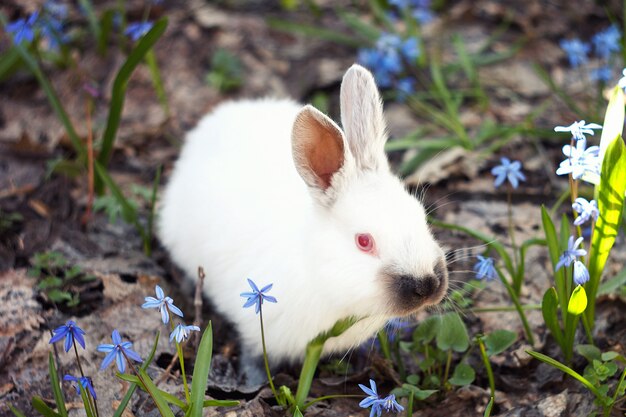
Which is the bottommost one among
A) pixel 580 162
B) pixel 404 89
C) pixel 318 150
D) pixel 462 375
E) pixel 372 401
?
pixel 462 375

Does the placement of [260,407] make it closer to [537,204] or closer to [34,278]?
[34,278]

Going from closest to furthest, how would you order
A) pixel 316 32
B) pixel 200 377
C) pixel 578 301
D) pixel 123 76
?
pixel 200 377 < pixel 578 301 < pixel 123 76 < pixel 316 32

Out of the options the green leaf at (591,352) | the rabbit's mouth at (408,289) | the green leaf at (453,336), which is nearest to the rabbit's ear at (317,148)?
the rabbit's mouth at (408,289)

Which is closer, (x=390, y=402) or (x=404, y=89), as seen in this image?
(x=390, y=402)

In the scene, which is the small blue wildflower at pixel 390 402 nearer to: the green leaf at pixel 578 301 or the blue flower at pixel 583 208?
the green leaf at pixel 578 301

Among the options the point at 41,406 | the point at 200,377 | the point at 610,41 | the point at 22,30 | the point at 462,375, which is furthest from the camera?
the point at 610,41

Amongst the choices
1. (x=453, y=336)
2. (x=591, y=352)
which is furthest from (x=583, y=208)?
(x=453, y=336)

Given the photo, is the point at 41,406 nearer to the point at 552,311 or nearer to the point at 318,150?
the point at 318,150

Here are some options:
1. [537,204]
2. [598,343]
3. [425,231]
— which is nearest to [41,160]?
[425,231]
